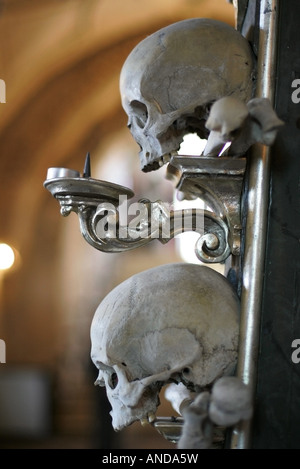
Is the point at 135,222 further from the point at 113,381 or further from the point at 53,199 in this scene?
the point at 53,199

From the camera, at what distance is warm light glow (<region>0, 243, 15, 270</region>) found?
448 cm

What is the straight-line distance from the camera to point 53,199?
475cm

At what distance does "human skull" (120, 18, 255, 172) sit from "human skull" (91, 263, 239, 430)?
24 centimetres

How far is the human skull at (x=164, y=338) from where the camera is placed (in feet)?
3.78

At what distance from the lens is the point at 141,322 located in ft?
3.84

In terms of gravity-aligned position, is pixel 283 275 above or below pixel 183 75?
below

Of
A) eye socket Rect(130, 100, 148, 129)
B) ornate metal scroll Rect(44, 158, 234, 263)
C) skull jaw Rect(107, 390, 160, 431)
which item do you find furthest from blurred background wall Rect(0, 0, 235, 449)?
skull jaw Rect(107, 390, 160, 431)

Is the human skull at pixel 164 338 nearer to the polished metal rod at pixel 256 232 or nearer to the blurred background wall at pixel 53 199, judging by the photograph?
Result: the polished metal rod at pixel 256 232

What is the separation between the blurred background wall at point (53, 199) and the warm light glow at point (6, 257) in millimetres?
55

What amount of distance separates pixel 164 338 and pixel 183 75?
1.37 ft

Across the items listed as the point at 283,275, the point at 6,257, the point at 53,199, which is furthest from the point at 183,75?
the point at 53,199

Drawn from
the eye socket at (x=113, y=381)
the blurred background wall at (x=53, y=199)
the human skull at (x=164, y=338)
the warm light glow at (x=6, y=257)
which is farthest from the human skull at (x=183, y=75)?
the warm light glow at (x=6, y=257)
